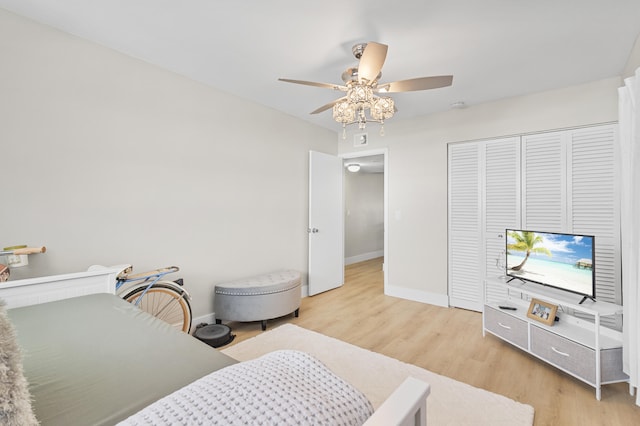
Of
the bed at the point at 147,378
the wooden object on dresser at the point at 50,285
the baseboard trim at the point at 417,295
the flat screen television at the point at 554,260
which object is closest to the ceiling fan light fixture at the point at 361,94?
the bed at the point at 147,378

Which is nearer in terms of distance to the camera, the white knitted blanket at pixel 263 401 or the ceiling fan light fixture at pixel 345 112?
the white knitted blanket at pixel 263 401

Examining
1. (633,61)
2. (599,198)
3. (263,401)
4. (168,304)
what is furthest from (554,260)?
(168,304)

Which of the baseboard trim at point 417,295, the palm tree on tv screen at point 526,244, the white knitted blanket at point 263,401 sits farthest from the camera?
the baseboard trim at point 417,295

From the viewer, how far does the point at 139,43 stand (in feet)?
7.32

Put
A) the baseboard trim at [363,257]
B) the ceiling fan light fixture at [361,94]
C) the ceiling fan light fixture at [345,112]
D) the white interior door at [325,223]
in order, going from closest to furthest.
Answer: the ceiling fan light fixture at [361,94] < the ceiling fan light fixture at [345,112] < the white interior door at [325,223] < the baseboard trim at [363,257]

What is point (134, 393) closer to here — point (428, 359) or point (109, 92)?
point (428, 359)

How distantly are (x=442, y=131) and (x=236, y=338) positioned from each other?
131 inches

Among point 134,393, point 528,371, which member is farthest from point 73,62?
point 528,371

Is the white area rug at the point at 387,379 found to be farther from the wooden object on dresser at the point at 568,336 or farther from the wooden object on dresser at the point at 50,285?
the wooden object on dresser at the point at 50,285


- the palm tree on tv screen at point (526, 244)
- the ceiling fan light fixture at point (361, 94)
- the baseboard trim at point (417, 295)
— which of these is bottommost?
the baseboard trim at point (417, 295)

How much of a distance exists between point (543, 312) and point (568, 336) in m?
0.26

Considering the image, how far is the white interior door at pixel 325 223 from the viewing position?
407 cm

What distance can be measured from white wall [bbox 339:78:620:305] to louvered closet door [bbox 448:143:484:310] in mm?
87

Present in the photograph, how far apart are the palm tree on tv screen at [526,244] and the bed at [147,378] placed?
2.49m
